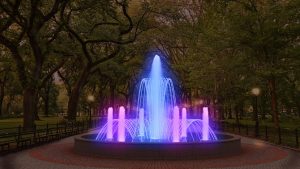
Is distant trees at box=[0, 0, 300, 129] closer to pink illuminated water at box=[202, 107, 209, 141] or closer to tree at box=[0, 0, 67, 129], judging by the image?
tree at box=[0, 0, 67, 129]

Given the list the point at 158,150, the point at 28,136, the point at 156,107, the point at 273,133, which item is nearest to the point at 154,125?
the point at 156,107

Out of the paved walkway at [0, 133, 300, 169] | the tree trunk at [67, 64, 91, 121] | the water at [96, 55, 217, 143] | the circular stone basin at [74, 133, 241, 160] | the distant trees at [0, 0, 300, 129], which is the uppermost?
the distant trees at [0, 0, 300, 129]

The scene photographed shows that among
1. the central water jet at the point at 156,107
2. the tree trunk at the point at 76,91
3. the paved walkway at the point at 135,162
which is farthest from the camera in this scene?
the tree trunk at the point at 76,91

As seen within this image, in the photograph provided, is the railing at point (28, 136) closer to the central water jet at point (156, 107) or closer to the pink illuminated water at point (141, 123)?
the pink illuminated water at point (141, 123)

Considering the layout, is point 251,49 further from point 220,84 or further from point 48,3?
point 48,3

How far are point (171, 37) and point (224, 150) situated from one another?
35.1m

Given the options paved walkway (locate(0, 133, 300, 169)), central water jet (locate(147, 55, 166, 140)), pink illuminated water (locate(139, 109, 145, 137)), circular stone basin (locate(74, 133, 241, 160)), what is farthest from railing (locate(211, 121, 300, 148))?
pink illuminated water (locate(139, 109, 145, 137))

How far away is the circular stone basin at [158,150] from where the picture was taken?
17219 mm

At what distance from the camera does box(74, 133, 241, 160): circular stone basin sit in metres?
17.2

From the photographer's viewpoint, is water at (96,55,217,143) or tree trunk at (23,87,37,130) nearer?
water at (96,55,217,143)

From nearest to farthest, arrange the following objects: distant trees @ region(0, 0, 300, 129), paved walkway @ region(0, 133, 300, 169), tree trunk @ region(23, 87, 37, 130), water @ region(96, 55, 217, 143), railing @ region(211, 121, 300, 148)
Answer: paved walkway @ region(0, 133, 300, 169)
water @ region(96, 55, 217, 143)
railing @ region(211, 121, 300, 148)
tree trunk @ region(23, 87, 37, 130)
distant trees @ region(0, 0, 300, 129)

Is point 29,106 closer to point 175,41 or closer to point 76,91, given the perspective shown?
point 76,91

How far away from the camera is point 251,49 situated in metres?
32.7

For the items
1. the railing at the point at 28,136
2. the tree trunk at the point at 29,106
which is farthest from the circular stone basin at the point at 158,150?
the tree trunk at the point at 29,106
